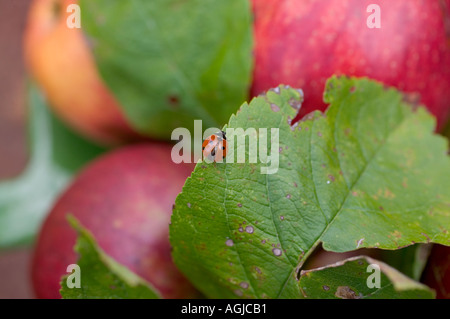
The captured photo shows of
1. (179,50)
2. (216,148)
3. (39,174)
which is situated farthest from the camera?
(39,174)

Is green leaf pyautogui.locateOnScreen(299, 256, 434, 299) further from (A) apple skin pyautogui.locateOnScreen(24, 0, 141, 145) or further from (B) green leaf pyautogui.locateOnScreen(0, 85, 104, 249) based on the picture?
(B) green leaf pyautogui.locateOnScreen(0, 85, 104, 249)

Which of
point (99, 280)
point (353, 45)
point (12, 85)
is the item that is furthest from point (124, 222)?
point (12, 85)

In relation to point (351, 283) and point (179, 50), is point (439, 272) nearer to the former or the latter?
point (351, 283)

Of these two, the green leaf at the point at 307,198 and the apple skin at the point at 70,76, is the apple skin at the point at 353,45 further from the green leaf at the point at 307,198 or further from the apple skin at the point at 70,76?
the apple skin at the point at 70,76

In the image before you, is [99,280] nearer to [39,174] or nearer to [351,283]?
[351,283]

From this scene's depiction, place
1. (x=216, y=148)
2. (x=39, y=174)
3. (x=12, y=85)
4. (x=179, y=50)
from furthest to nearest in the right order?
(x=12, y=85) < (x=39, y=174) < (x=179, y=50) < (x=216, y=148)

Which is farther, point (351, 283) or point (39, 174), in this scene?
point (39, 174)

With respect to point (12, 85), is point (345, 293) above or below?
below

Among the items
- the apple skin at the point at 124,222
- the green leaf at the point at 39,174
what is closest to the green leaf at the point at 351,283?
the apple skin at the point at 124,222
